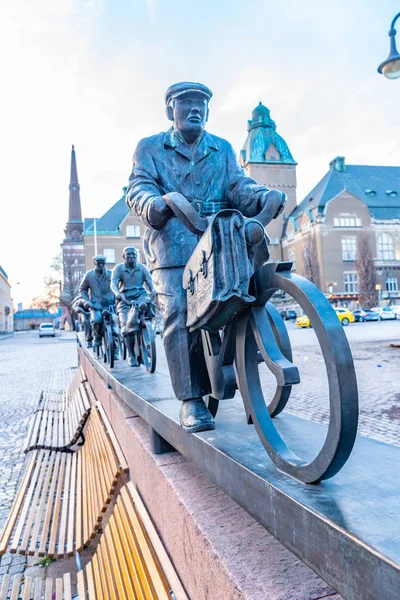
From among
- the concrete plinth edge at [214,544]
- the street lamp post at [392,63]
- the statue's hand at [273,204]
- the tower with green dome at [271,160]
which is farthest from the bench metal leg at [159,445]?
the tower with green dome at [271,160]

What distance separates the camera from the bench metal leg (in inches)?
98.3

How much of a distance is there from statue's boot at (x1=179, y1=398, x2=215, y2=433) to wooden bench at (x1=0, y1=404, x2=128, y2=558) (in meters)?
1.26

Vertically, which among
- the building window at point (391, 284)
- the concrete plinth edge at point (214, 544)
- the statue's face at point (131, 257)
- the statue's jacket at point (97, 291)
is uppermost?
the building window at point (391, 284)

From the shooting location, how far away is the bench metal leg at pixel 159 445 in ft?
8.19

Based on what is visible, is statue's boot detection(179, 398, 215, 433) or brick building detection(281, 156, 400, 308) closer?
statue's boot detection(179, 398, 215, 433)

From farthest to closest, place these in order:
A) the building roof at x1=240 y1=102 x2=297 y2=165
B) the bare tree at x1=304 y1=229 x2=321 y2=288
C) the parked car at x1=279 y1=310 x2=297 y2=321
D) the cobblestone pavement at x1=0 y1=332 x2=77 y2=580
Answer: the building roof at x1=240 y1=102 x2=297 y2=165, the bare tree at x1=304 y1=229 x2=321 y2=288, the parked car at x1=279 y1=310 x2=297 y2=321, the cobblestone pavement at x1=0 y1=332 x2=77 y2=580

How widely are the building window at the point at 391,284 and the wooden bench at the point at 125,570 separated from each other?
56313 mm

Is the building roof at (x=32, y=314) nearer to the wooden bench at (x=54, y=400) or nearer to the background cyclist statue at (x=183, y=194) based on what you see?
the wooden bench at (x=54, y=400)

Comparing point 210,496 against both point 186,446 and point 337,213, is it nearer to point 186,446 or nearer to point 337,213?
→ point 186,446

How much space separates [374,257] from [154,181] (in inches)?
2223

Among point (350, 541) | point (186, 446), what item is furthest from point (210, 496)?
point (350, 541)

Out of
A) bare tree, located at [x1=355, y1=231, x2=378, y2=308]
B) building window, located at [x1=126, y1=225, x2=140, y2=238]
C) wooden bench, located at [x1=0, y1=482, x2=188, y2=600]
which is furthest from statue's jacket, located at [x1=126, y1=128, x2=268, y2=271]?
bare tree, located at [x1=355, y1=231, x2=378, y2=308]

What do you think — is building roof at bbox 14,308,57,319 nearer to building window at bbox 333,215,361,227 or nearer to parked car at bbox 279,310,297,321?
parked car at bbox 279,310,297,321

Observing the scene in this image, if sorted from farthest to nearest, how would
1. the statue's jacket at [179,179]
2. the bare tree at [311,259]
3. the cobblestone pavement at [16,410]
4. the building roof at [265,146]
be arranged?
the building roof at [265,146]
the bare tree at [311,259]
the cobblestone pavement at [16,410]
the statue's jacket at [179,179]
